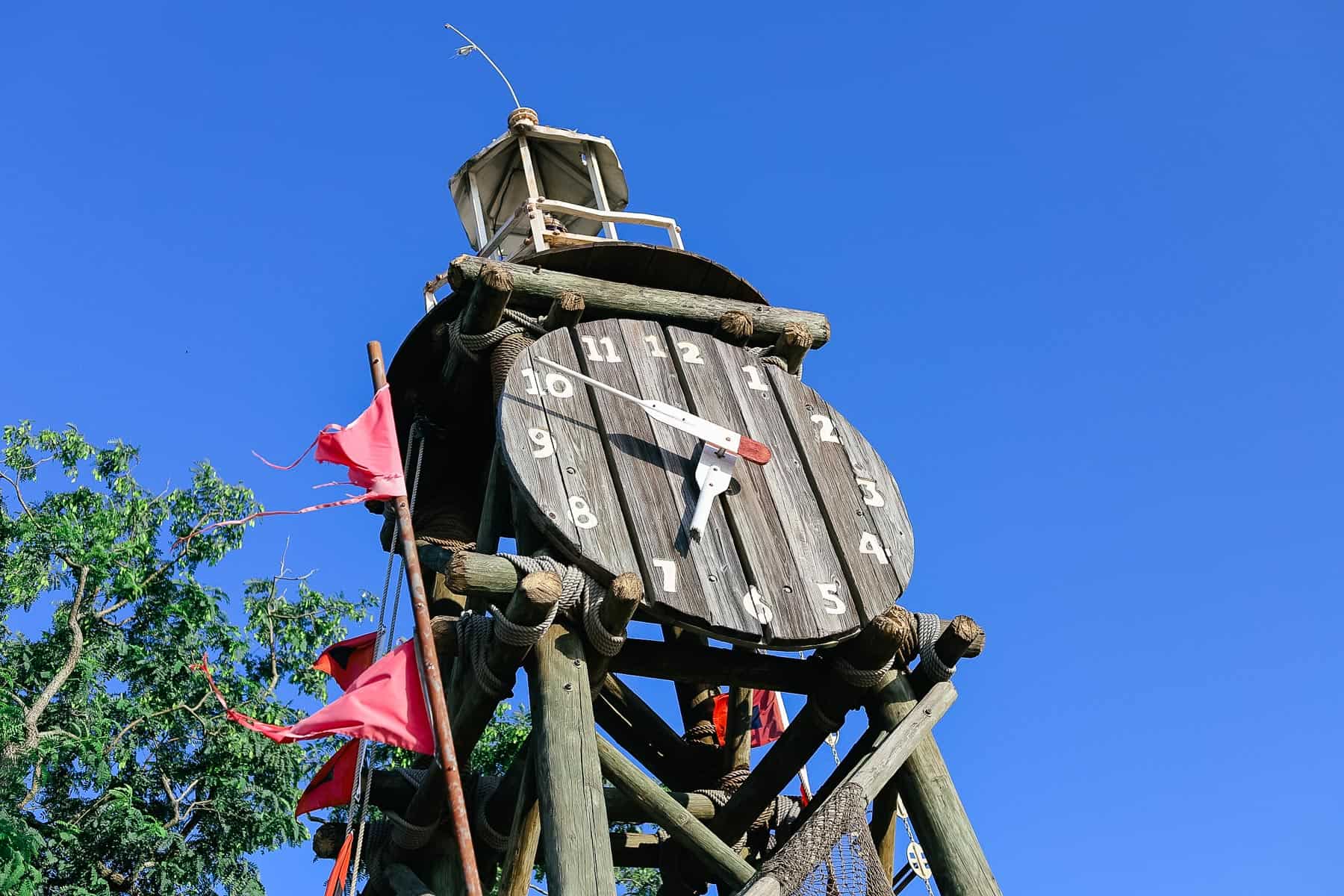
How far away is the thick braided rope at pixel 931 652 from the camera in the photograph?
6.24 metres

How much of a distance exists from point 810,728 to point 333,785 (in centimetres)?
218

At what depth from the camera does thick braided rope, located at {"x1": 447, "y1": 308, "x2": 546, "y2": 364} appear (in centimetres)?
692

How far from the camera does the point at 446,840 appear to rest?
665 centimetres

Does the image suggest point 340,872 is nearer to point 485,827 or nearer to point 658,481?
point 485,827

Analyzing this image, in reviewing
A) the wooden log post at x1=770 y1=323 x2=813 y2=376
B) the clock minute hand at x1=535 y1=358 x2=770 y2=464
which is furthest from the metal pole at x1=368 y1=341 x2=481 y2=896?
the wooden log post at x1=770 y1=323 x2=813 y2=376

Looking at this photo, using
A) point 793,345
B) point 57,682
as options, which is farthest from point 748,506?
point 57,682

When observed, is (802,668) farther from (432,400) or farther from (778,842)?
(432,400)

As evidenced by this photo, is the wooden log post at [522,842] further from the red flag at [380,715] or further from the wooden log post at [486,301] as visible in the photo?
the wooden log post at [486,301]

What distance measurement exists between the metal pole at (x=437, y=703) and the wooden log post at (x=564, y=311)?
139 cm

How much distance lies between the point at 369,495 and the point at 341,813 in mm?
9026

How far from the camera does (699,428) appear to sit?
6.39 meters

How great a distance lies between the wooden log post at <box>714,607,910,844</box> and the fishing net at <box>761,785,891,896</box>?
72 centimetres

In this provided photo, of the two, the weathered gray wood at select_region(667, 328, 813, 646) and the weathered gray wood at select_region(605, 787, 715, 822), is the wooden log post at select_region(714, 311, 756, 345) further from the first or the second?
the weathered gray wood at select_region(605, 787, 715, 822)

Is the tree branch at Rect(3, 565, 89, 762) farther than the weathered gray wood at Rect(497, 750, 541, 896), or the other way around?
the tree branch at Rect(3, 565, 89, 762)
